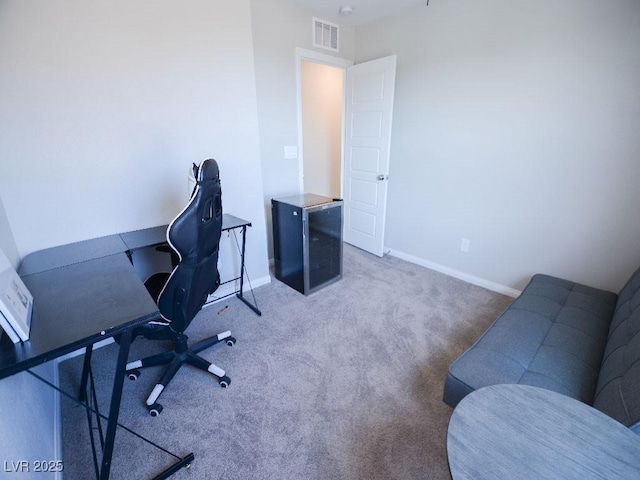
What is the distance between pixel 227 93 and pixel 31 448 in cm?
225

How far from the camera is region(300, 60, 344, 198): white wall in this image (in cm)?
388

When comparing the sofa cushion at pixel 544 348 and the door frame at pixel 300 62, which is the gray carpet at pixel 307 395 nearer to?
the sofa cushion at pixel 544 348

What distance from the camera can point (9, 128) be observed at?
4.94 feet

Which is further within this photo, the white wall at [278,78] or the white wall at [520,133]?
the white wall at [278,78]

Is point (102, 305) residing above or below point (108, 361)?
above

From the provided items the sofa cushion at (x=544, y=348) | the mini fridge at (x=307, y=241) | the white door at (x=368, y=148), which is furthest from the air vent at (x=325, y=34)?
the sofa cushion at (x=544, y=348)

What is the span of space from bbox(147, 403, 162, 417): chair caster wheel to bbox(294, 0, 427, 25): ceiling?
3395 mm

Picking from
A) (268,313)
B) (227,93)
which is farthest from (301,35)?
(268,313)

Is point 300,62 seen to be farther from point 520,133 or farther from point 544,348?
point 544,348

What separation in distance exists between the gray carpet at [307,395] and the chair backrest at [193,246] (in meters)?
0.56

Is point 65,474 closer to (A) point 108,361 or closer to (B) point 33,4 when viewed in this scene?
(A) point 108,361

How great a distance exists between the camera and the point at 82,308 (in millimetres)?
1066

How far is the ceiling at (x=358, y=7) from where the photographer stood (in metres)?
2.60

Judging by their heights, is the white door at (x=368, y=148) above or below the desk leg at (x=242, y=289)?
above
